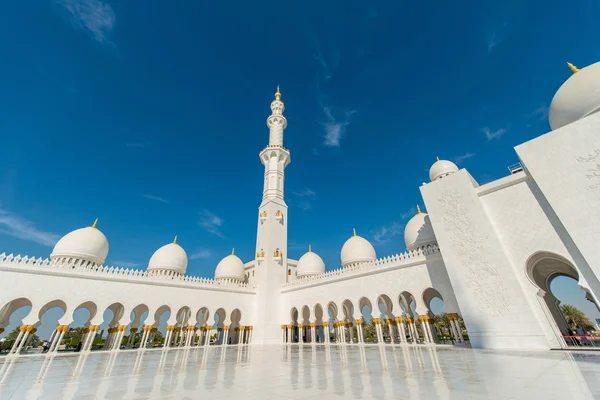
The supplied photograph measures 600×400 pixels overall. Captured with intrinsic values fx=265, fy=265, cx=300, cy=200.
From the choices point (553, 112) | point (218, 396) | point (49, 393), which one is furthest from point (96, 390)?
point (553, 112)

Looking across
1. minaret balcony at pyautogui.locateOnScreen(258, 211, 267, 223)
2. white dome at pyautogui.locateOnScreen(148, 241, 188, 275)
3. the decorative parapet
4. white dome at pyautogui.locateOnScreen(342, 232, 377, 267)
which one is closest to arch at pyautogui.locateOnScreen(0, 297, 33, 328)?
the decorative parapet

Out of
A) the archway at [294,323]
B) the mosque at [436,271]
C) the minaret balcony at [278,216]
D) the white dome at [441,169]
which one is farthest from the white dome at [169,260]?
the white dome at [441,169]

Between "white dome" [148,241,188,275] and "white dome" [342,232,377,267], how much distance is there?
1274cm

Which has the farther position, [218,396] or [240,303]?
[240,303]

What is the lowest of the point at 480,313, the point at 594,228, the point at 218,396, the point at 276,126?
the point at 218,396

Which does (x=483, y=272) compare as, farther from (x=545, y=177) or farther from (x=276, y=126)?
(x=276, y=126)

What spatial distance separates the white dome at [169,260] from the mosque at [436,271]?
0.09 m

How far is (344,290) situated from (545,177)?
11645 millimetres

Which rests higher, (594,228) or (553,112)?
(553,112)

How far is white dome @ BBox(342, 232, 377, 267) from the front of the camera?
20250 millimetres

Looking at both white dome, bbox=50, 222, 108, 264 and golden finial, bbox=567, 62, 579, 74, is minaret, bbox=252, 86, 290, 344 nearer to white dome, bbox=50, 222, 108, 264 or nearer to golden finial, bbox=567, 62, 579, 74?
white dome, bbox=50, 222, 108, 264

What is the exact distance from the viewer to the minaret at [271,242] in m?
19.6

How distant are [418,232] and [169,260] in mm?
17991

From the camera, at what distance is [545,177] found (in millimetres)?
9328
